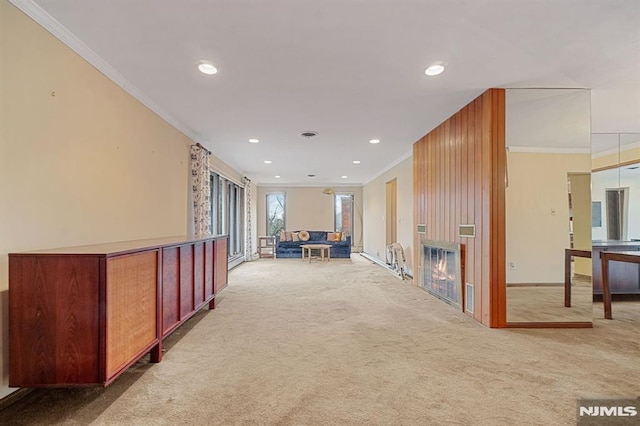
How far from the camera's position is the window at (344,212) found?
11.8 meters

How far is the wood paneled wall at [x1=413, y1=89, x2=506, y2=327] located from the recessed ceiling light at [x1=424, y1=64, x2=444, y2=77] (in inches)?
33.1

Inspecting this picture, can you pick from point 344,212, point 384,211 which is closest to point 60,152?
point 384,211

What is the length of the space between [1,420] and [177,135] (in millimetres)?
3506

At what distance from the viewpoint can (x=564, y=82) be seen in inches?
127

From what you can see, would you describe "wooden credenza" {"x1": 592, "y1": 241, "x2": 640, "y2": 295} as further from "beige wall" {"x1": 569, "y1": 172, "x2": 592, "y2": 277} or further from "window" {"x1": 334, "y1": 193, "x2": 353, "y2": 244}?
"window" {"x1": 334, "y1": 193, "x2": 353, "y2": 244}

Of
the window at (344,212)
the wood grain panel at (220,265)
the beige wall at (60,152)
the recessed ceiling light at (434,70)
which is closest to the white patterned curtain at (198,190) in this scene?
the wood grain panel at (220,265)

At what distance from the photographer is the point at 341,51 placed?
254 cm

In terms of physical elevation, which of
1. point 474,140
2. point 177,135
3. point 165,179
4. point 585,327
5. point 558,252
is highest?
point 177,135

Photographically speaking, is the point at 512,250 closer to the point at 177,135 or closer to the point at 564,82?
the point at 564,82

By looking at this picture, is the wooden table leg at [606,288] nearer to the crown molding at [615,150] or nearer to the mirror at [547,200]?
the mirror at [547,200]

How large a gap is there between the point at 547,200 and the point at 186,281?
392cm

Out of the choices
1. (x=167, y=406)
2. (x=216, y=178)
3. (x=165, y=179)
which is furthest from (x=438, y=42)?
(x=216, y=178)

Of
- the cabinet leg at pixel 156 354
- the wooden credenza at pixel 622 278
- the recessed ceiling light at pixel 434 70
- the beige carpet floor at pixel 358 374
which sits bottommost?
the beige carpet floor at pixel 358 374

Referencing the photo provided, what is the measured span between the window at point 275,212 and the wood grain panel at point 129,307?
910 centimetres
